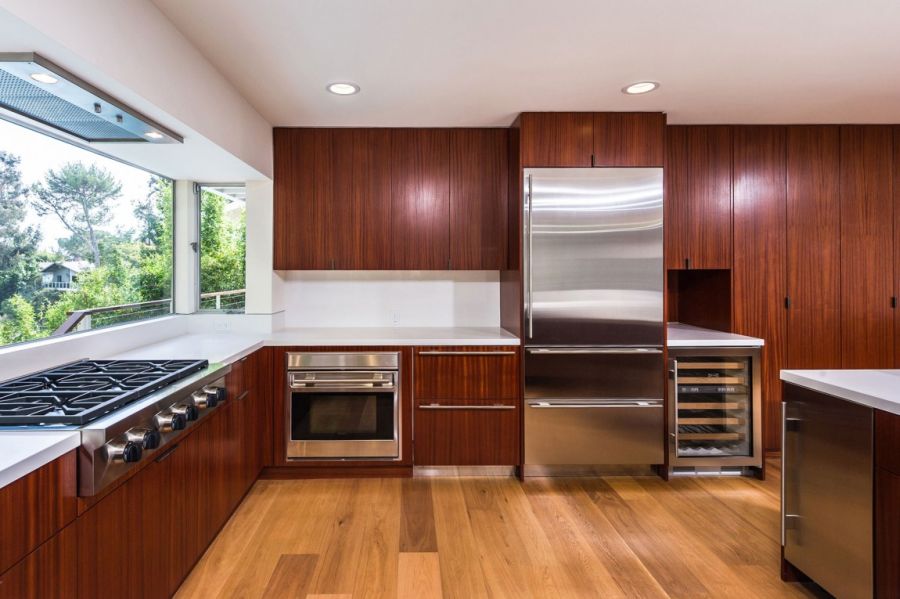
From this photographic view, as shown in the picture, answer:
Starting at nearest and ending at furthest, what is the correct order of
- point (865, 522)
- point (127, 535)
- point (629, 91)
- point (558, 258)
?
1. point (127, 535)
2. point (865, 522)
3. point (629, 91)
4. point (558, 258)

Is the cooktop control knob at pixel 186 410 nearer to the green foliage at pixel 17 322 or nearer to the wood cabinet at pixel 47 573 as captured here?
the wood cabinet at pixel 47 573

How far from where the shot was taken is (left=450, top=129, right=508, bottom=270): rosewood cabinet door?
3.68 metres

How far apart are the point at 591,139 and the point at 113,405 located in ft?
9.63

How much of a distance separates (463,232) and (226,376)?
1.88m

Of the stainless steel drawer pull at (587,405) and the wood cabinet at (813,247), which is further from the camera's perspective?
the wood cabinet at (813,247)

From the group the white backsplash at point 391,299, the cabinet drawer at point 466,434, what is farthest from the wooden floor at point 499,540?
the white backsplash at point 391,299

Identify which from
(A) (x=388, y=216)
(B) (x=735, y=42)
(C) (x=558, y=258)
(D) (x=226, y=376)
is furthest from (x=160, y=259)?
(B) (x=735, y=42)

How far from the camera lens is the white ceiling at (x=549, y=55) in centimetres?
207

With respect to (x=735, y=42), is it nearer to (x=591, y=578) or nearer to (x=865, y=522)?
(x=865, y=522)

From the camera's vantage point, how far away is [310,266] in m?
3.66

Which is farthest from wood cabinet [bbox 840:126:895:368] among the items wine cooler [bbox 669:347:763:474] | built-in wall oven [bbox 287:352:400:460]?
built-in wall oven [bbox 287:352:400:460]

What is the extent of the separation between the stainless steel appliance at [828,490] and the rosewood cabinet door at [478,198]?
208cm

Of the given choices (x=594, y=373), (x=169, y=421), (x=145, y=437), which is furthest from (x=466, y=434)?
(x=145, y=437)

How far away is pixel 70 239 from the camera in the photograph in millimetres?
2438
